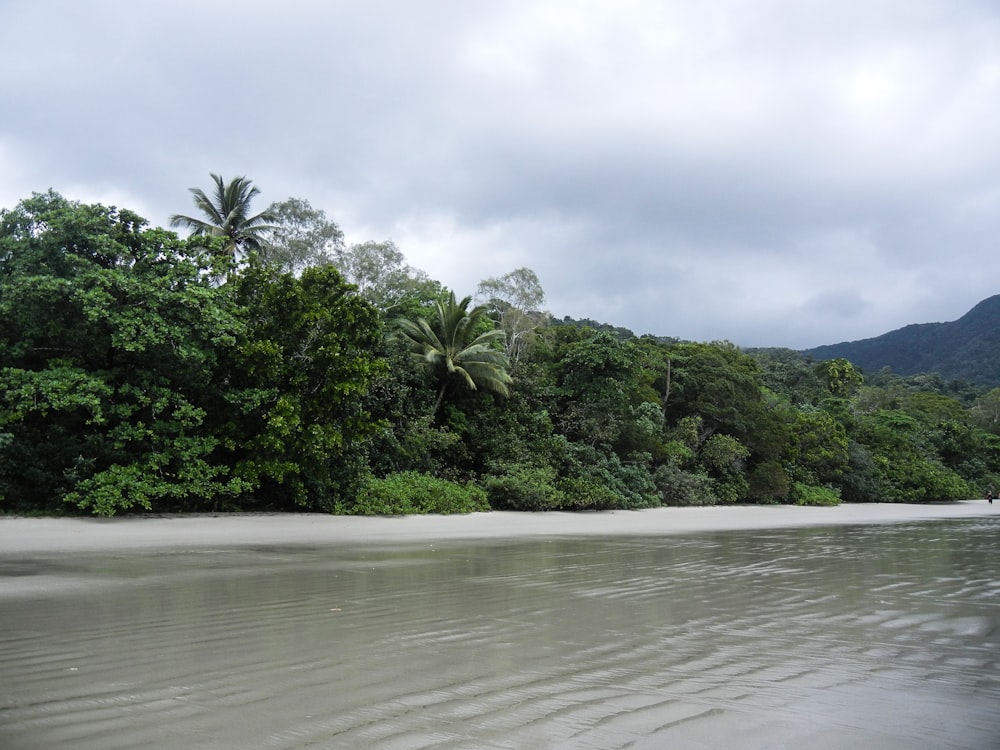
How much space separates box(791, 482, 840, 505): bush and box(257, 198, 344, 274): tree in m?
23.7

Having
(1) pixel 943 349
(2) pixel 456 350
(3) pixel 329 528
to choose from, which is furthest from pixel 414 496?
(1) pixel 943 349

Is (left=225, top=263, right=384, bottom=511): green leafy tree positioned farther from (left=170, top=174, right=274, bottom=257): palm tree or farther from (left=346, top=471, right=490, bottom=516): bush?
(left=170, top=174, right=274, bottom=257): palm tree

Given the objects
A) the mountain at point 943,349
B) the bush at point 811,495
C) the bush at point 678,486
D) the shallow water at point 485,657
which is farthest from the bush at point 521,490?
the mountain at point 943,349

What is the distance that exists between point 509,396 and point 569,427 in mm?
3016

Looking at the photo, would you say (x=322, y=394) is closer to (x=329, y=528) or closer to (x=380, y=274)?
(x=329, y=528)

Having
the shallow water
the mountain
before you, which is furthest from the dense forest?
the mountain

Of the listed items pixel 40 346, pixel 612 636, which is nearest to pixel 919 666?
pixel 612 636

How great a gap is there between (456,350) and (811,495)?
20095 millimetres

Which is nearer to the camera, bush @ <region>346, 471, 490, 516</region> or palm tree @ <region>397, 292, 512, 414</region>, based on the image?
bush @ <region>346, 471, 490, 516</region>

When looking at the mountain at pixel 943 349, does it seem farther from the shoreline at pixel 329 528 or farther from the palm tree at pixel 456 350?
the palm tree at pixel 456 350

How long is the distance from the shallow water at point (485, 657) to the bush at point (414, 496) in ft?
29.0

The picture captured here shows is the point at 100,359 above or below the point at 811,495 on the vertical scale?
above

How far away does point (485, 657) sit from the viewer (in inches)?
211

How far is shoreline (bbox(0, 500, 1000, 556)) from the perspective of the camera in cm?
1338
